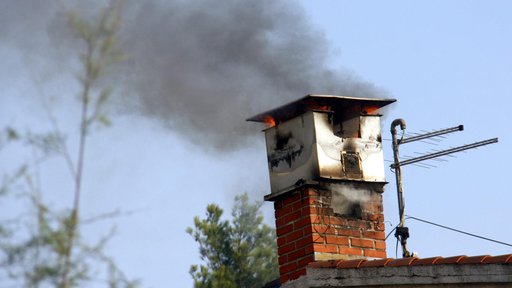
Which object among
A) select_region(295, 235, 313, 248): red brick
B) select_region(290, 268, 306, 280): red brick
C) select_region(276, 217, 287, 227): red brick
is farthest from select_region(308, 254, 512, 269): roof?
select_region(276, 217, 287, 227): red brick

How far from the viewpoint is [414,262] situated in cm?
869

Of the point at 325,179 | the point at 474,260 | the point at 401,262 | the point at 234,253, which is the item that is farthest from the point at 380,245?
the point at 234,253

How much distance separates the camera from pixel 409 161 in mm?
11195

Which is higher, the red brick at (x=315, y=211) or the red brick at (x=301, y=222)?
the red brick at (x=315, y=211)

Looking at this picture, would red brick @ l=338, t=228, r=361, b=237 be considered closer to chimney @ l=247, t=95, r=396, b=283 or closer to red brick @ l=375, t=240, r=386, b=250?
chimney @ l=247, t=95, r=396, b=283

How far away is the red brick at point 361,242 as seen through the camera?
9914 mm

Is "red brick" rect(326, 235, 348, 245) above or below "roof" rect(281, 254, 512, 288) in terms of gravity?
above

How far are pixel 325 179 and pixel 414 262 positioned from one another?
5.11 feet

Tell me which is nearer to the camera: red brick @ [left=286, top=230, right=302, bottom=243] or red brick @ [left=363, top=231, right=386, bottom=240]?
red brick @ [left=286, top=230, right=302, bottom=243]

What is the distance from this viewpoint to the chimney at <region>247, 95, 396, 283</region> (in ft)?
32.1

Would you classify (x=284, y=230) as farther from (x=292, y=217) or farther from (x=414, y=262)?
(x=414, y=262)

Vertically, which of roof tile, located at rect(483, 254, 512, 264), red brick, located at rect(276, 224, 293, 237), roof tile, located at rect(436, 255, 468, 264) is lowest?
roof tile, located at rect(483, 254, 512, 264)

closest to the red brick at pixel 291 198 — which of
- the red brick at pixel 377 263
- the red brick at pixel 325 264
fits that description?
the red brick at pixel 325 264

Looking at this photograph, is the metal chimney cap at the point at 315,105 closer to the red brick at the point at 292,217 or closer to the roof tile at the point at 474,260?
the red brick at the point at 292,217
